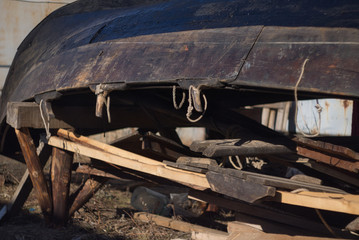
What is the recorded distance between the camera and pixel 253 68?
2736mm

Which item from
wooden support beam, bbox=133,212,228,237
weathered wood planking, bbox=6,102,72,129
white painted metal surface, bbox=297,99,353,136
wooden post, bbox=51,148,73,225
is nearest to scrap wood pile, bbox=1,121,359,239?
wooden post, bbox=51,148,73,225

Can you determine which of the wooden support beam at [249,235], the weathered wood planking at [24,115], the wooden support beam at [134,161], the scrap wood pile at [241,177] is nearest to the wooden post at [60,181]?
the scrap wood pile at [241,177]

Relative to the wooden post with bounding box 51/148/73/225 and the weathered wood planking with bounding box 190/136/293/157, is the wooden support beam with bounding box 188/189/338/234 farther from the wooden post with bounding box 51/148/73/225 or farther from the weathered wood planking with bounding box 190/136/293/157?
the wooden post with bounding box 51/148/73/225

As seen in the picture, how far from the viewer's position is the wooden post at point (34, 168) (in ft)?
13.7

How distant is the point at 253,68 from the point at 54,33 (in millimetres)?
2970

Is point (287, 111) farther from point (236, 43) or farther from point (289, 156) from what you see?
point (236, 43)

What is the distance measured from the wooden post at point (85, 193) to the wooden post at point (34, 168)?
240 millimetres

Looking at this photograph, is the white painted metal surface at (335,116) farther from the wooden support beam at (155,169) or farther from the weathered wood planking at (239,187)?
the weathered wood planking at (239,187)

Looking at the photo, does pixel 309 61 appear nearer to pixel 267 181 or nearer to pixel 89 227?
pixel 267 181

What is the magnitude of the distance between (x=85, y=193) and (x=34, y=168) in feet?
1.96

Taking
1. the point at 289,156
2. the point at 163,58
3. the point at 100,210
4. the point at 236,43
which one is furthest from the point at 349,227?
the point at 100,210

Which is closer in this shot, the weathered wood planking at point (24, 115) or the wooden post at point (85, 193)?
the weathered wood planking at point (24, 115)

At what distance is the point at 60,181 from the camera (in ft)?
14.6

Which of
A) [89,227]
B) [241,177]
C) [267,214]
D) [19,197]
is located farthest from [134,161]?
[19,197]
